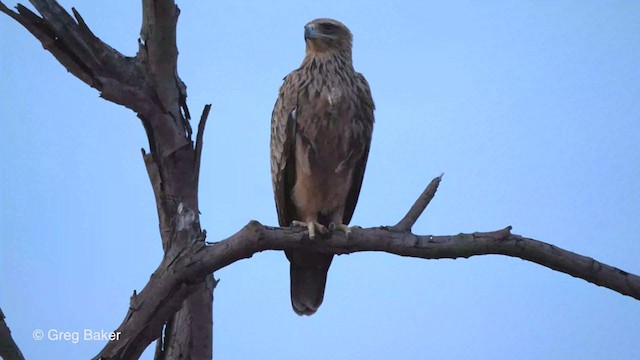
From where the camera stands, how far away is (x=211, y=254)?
14.4 ft

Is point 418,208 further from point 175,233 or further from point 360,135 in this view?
point 175,233

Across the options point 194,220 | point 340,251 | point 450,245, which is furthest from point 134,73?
point 450,245

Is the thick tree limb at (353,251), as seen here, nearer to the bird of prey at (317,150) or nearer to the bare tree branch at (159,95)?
the bare tree branch at (159,95)

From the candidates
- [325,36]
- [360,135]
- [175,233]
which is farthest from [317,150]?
[175,233]

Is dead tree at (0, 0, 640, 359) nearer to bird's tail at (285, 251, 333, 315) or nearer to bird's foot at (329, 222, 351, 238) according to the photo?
bird's foot at (329, 222, 351, 238)

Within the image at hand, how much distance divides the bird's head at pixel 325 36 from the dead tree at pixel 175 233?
4.48 ft

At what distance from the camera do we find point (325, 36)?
617cm

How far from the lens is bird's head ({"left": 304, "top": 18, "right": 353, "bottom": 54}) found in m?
6.17

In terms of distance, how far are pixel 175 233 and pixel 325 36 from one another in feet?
7.57

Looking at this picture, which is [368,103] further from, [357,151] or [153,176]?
[153,176]

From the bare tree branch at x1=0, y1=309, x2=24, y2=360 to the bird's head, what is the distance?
3.12 meters

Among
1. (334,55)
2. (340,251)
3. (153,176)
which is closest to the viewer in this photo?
(340,251)

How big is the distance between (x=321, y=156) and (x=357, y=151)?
11.6 inches

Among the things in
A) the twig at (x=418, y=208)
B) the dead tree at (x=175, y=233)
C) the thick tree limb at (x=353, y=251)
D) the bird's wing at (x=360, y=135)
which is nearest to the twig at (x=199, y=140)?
the dead tree at (x=175, y=233)
